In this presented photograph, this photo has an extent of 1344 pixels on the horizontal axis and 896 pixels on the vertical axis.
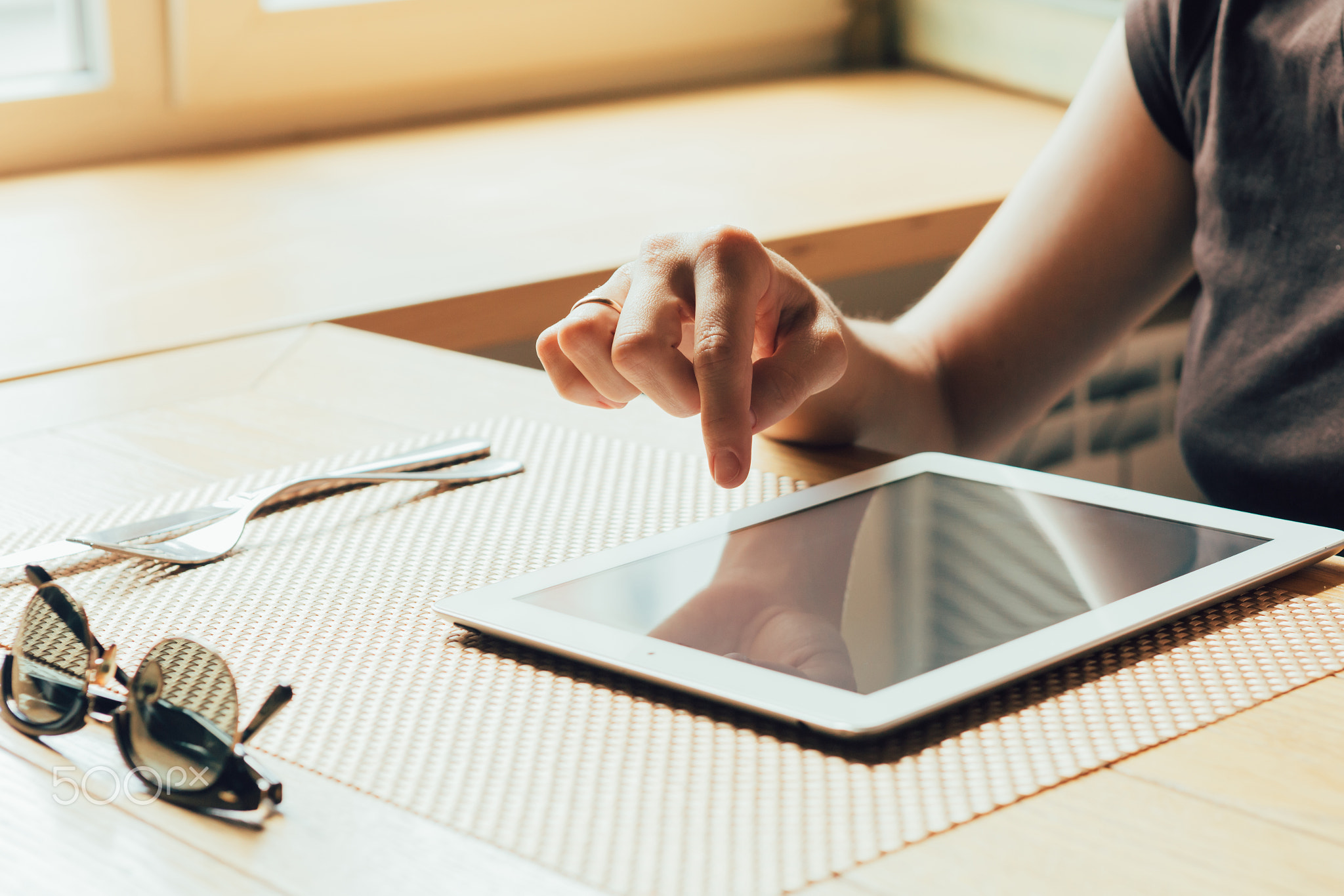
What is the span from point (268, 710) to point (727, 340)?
0.85ft

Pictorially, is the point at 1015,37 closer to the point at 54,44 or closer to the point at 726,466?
the point at 54,44

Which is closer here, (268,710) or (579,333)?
(268,710)

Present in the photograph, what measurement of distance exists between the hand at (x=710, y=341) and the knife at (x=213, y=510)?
0.25 feet

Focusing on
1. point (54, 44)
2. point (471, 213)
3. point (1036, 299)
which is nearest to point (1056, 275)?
point (1036, 299)

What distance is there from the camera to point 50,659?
0.42 metres

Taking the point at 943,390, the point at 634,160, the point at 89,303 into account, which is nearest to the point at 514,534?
the point at 943,390

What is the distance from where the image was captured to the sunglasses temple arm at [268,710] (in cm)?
38

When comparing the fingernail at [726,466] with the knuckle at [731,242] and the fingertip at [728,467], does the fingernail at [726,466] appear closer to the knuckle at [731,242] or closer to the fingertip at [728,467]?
the fingertip at [728,467]

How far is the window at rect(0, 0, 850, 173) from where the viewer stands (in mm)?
1378

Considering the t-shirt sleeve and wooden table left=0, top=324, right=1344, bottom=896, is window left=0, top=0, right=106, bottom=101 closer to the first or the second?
the t-shirt sleeve

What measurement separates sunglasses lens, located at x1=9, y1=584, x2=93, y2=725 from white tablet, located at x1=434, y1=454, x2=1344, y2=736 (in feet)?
0.39

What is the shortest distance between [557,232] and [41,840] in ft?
2.76

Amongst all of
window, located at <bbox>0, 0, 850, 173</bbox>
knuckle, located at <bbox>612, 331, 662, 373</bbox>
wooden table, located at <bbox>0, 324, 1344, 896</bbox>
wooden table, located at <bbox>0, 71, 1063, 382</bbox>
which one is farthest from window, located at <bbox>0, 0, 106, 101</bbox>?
wooden table, located at <bbox>0, 324, 1344, 896</bbox>

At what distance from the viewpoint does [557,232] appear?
115 centimetres
